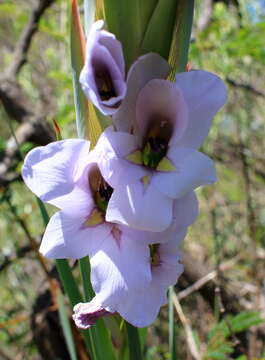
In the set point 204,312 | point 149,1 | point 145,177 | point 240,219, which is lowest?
point 240,219

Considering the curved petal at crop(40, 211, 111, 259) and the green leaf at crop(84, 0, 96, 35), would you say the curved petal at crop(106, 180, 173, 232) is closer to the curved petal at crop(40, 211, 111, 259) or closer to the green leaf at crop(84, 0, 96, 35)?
the curved petal at crop(40, 211, 111, 259)

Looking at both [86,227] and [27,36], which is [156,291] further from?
[27,36]

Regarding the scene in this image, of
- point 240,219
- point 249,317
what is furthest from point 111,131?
point 240,219

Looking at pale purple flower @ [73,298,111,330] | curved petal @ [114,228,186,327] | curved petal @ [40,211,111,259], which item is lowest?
pale purple flower @ [73,298,111,330]

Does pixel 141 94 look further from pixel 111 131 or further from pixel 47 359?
pixel 47 359

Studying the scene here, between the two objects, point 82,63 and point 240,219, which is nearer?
point 82,63


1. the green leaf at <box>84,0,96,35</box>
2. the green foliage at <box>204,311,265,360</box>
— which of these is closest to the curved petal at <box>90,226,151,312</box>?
the green leaf at <box>84,0,96,35</box>

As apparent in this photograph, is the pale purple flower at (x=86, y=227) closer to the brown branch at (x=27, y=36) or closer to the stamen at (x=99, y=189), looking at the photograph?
the stamen at (x=99, y=189)

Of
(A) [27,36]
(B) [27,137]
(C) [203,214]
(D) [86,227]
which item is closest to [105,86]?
(D) [86,227]
